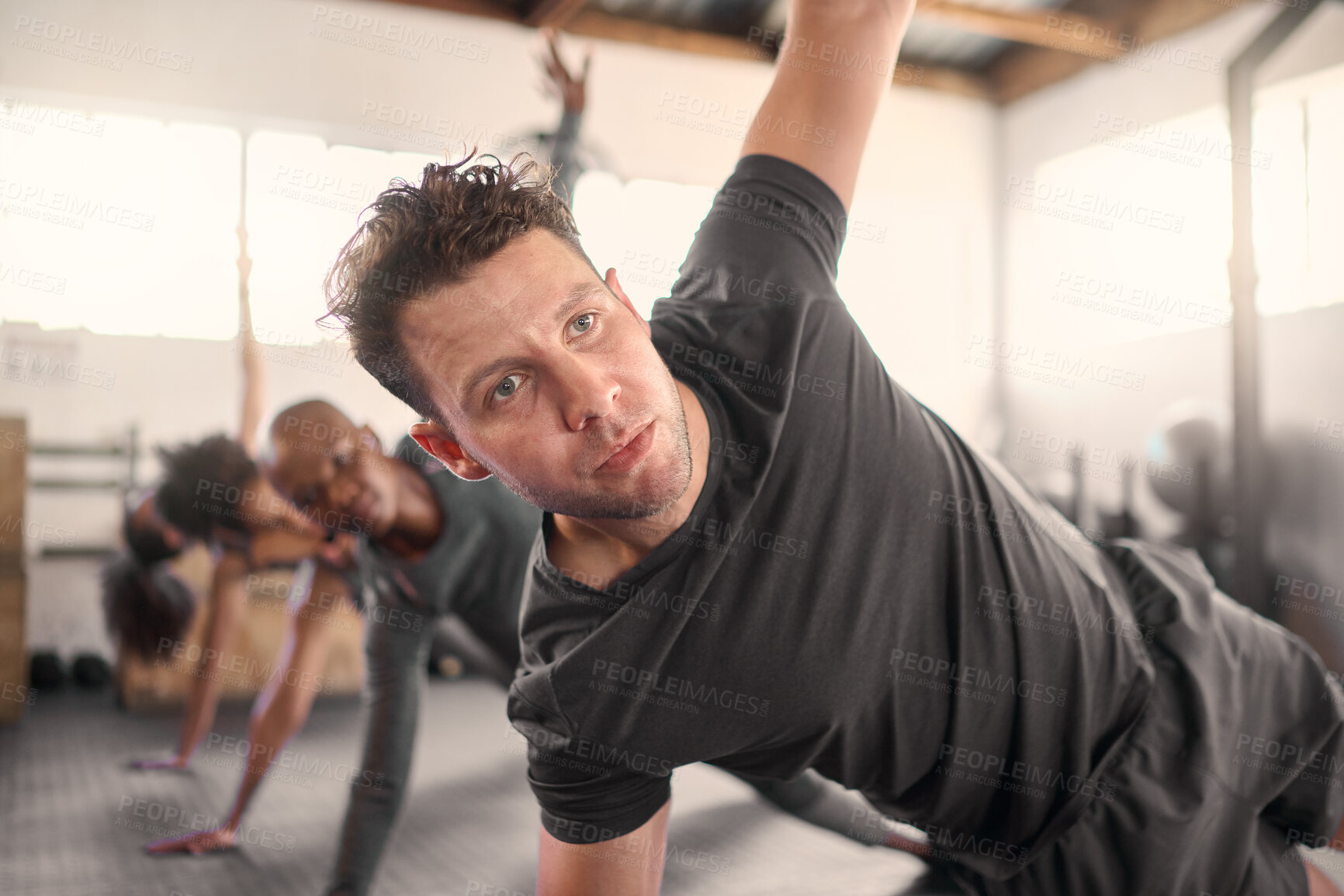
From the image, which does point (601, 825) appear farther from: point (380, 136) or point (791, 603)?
point (380, 136)

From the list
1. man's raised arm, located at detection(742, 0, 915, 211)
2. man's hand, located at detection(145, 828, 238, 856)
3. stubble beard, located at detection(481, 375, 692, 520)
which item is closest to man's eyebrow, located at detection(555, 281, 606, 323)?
stubble beard, located at detection(481, 375, 692, 520)

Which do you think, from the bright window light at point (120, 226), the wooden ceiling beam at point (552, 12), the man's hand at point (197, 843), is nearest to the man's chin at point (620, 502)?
the man's hand at point (197, 843)

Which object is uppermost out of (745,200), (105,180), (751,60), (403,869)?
(751,60)

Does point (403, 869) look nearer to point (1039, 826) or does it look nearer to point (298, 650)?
point (298, 650)

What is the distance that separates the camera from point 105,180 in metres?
5.49

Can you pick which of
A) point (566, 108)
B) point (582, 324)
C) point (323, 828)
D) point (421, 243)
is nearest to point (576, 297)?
point (582, 324)

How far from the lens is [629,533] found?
1.14 meters

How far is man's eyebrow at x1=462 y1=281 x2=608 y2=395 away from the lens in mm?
1061

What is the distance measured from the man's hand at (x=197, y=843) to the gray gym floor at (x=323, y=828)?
4 centimetres

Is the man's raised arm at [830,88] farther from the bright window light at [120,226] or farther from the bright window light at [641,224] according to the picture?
the bright window light at [120,226]

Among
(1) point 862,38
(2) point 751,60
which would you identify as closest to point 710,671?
(1) point 862,38

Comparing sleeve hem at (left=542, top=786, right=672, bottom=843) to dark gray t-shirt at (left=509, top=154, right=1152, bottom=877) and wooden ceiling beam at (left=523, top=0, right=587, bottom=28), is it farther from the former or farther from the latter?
wooden ceiling beam at (left=523, top=0, right=587, bottom=28)

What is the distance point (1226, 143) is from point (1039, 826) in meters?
5.97

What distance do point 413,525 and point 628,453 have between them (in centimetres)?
134
